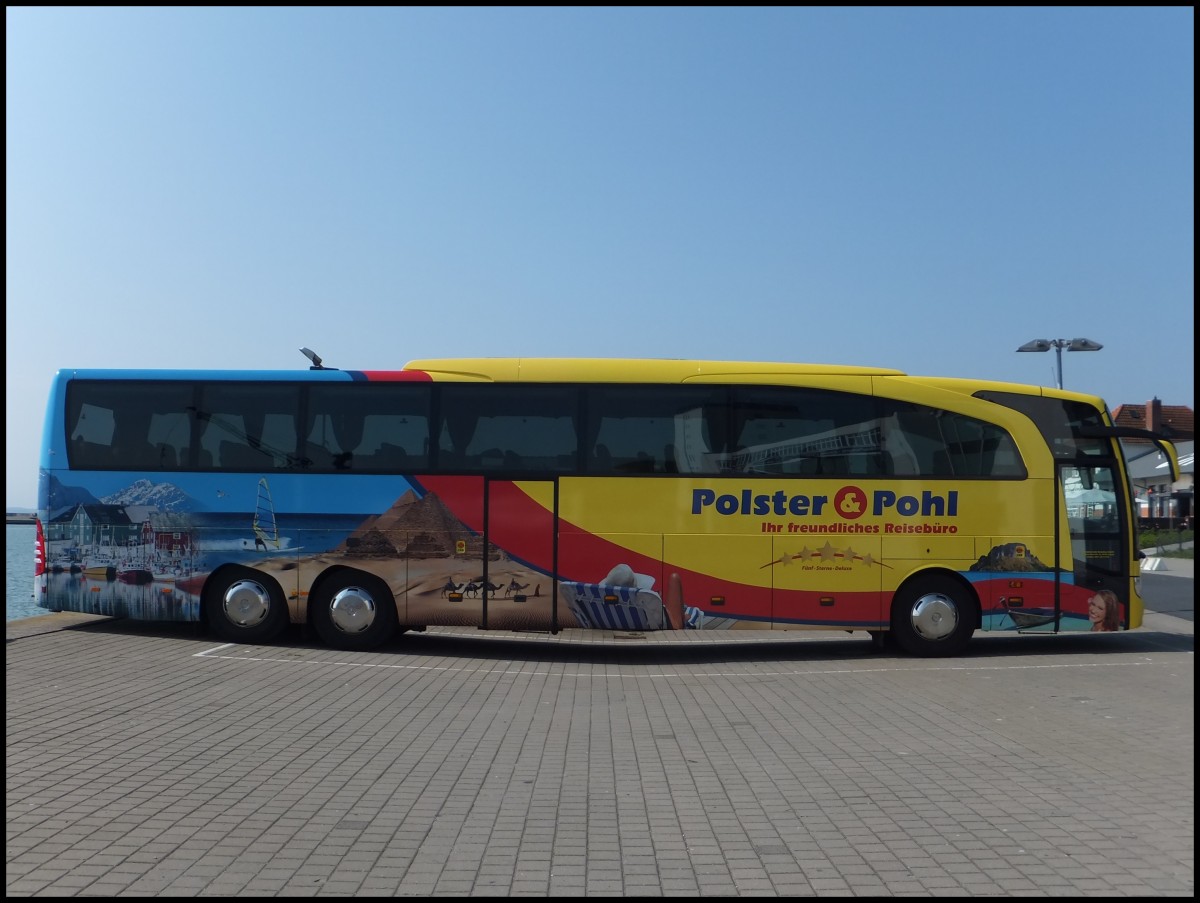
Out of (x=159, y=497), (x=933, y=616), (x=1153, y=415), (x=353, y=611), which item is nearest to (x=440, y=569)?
(x=353, y=611)

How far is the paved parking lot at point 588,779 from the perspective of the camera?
4980mm

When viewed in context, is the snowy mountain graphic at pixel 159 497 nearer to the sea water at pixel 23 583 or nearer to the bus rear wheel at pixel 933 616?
the sea water at pixel 23 583

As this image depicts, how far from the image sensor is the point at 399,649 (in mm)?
13930

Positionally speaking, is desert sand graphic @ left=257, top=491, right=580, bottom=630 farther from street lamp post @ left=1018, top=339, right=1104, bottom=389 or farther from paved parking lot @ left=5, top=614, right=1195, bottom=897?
street lamp post @ left=1018, top=339, right=1104, bottom=389

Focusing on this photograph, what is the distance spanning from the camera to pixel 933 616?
44.2ft

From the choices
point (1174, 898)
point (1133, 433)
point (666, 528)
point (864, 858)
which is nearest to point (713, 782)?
point (864, 858)

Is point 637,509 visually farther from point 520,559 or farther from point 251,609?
point 251,609

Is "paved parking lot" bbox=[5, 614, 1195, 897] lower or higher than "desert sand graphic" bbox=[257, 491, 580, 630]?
lower

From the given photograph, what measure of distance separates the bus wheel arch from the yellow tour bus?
0.02 m

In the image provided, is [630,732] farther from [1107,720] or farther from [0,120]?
[0,120]

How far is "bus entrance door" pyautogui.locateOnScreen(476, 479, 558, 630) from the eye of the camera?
43.8ft

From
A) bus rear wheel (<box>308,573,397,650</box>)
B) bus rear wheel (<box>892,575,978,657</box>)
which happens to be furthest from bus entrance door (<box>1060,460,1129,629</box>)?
bus rear wheel (<box>308,573,397,650</box>)

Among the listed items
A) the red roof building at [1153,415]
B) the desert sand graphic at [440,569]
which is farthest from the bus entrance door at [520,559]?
the red roof building at [1153,415]

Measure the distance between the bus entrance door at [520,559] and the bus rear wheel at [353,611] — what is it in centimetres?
128
